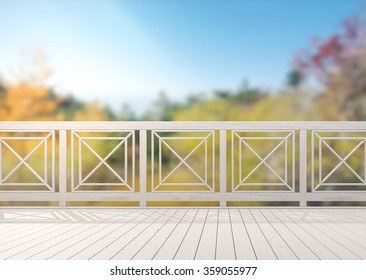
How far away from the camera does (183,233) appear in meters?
3.29

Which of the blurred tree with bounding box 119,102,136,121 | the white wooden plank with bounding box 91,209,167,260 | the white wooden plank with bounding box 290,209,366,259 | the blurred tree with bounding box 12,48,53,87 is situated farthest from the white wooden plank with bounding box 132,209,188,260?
the blurred tree with bounding box 12,48,53,87

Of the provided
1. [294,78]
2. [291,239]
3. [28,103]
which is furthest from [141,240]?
[28,103]

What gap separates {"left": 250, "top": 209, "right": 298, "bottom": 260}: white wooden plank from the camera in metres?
2.66

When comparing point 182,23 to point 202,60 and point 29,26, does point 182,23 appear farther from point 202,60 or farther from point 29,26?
point 29,26

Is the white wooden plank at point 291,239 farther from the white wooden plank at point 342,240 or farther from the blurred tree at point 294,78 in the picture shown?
the blurred tree at point 294,78

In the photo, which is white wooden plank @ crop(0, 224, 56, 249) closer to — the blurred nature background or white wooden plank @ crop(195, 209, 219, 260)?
white wooden plank @ crop(195, 209, 219, 260)

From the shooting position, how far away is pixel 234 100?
1057 centimetres

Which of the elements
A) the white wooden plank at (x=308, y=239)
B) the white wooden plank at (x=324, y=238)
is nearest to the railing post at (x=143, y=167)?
the white wooden plank at (x=308, y=239)

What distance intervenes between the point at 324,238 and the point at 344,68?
677 centimetres

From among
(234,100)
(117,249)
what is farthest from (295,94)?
(117,249)

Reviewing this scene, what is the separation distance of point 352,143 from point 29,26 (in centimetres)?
792

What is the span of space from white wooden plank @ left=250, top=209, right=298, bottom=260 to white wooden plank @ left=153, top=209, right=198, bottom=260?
1.79ft

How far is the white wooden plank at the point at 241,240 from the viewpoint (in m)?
2.66

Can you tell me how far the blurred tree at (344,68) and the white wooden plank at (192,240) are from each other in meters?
5.88
